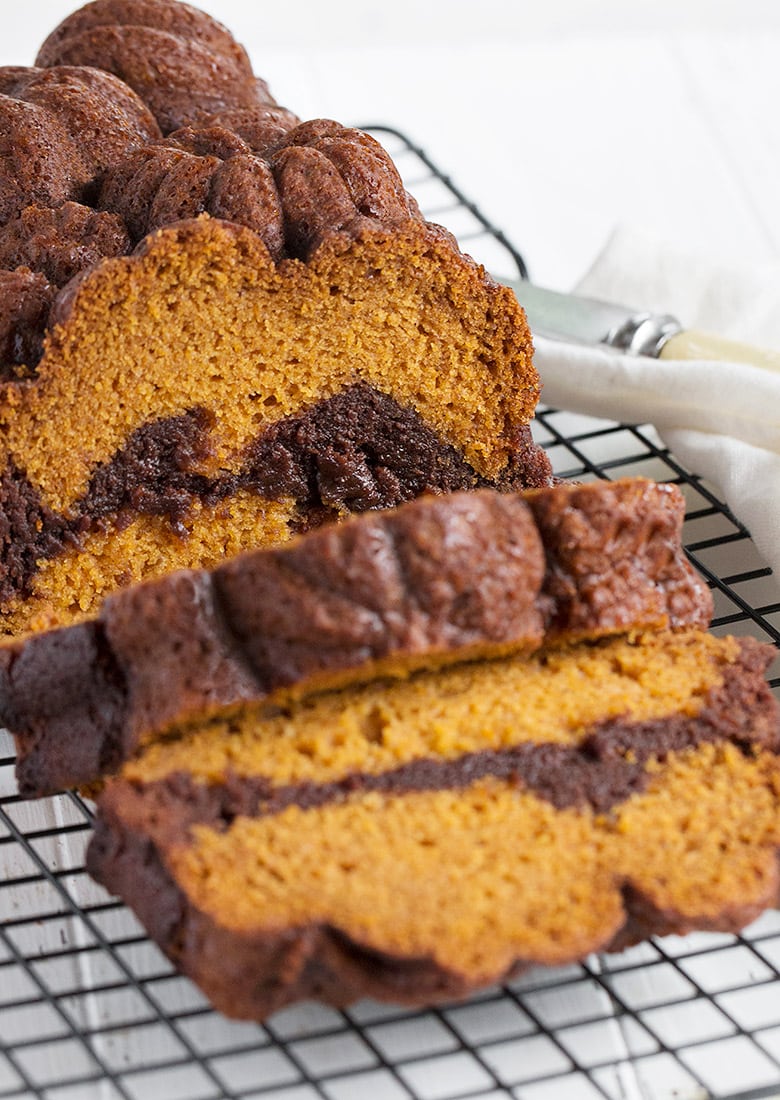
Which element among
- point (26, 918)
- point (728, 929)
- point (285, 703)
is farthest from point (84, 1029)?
point (728, 929)

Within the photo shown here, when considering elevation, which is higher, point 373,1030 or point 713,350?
point 713,350

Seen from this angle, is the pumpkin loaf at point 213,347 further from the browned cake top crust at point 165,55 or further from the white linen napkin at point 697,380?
the white linen napkin at point 697,380

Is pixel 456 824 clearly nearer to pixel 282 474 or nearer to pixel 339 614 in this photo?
pixel 339 614

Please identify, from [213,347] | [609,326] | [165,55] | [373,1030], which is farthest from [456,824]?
[165,55]

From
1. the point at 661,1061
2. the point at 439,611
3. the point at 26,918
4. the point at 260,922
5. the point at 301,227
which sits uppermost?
the point at 301,227

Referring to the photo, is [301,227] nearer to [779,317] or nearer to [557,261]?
[779,317]

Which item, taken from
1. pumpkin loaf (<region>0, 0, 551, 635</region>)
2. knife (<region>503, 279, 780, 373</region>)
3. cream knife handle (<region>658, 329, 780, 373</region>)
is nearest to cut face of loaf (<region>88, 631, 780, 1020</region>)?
pumpkin loaf (<region>0, 0, 551, 635</region>)

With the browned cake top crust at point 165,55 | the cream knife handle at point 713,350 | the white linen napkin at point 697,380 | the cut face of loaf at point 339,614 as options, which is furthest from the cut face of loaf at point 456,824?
the browned cake top crust at point 165,55
